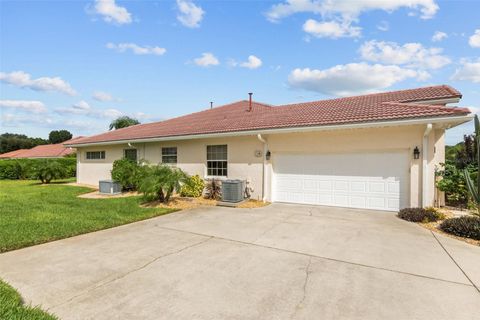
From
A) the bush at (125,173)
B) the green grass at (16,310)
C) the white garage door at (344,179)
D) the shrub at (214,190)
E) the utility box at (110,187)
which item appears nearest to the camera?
the green grass at (16,310)

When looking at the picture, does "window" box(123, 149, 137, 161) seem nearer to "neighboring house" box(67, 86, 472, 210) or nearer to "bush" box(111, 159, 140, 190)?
"bush" box(111, 159, 140, 190)

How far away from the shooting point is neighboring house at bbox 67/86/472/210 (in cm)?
867

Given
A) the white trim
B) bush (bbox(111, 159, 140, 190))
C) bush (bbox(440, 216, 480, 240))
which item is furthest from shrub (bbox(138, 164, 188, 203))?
bush (bbox(440, 216, 480, 240))

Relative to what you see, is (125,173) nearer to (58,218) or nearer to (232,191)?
(58,218)

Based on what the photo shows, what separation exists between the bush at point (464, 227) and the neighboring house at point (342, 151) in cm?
181

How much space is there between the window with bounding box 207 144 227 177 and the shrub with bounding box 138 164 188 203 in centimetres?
209

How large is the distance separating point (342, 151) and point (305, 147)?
143cm

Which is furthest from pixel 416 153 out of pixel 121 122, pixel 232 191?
pixel 121 122

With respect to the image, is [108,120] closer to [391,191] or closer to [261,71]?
[261,71]

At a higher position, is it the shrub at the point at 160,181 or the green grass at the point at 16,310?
the shrub at the point at 160,181

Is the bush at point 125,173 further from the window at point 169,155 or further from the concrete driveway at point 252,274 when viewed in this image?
the concrete driveway at point 252,274

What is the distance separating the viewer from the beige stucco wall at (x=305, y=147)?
873cm

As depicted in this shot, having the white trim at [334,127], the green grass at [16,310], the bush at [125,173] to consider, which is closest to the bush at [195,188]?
the white trim at [334,127]

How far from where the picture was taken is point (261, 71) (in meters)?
15.7
